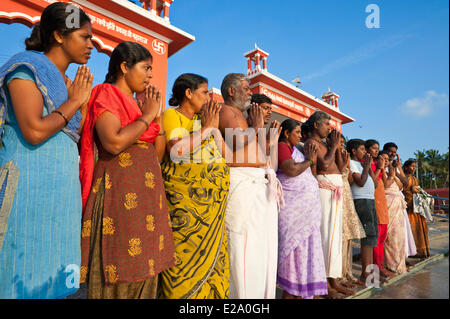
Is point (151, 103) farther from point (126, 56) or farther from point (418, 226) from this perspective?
point (418, 226)

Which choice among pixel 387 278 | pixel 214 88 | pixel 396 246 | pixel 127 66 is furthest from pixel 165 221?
pixel 214 88

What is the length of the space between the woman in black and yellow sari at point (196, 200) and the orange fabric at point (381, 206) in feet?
9.29

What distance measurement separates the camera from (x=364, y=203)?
3.63 meters

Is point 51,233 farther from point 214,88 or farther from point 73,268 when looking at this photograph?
point 214,88

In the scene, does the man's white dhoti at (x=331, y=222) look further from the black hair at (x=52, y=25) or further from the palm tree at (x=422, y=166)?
the palm tree at (x=422, y=166)

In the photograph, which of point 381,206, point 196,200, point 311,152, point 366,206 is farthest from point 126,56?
point 381,206

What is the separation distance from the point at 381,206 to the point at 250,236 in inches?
106

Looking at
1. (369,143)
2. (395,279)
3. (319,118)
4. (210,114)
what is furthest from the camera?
(369,143)

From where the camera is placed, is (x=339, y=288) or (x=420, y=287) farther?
(x=420, y=287)

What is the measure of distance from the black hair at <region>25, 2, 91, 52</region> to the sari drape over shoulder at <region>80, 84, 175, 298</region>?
307 millimetres

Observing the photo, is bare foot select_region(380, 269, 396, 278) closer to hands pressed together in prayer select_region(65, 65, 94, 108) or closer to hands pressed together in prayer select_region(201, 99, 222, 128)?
hands pressed together in prayer select_region(201, 99, 222, 128)

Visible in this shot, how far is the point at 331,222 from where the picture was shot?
2.98 meters

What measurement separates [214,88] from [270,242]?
7570 mm

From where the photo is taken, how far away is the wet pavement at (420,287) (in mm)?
3122
